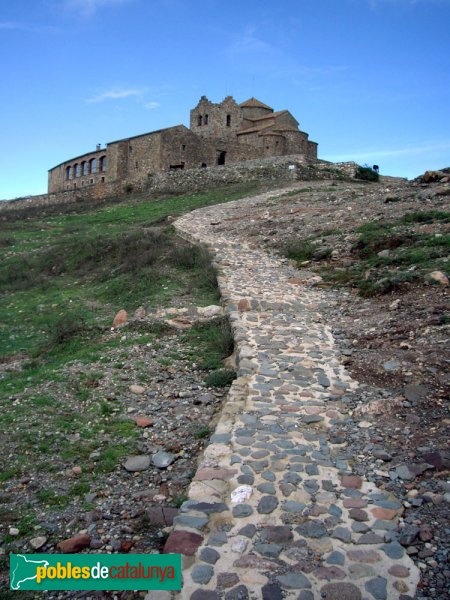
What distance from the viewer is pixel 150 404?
693 cm

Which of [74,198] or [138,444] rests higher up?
[74,198]

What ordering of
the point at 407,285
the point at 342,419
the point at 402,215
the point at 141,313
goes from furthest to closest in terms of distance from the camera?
1. the point at 402,215
2. the point at 141,313
3. the point at 407,285
4. the point at 342,419

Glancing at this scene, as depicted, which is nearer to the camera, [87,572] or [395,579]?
[395,579]

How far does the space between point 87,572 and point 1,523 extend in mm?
1162

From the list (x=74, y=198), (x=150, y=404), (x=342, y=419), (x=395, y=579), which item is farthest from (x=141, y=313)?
(x=74, y=198)

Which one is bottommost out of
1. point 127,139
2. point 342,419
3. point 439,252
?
point 342,419

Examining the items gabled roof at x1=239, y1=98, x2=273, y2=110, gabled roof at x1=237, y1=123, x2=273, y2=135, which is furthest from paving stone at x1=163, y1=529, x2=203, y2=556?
gabled roof at x1=239, y1=98, x2=273, y2=110

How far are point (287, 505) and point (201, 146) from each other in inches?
1429

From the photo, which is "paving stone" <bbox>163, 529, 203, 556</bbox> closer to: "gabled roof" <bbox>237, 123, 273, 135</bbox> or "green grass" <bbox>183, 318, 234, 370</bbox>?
"green grass" <bbox>183, 318, 234, 370</bbox>

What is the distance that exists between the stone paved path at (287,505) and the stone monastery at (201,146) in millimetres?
29826

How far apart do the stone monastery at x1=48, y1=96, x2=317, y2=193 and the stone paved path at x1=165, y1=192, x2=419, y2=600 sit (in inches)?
1174

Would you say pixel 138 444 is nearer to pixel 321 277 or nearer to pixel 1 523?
pixel 1 523

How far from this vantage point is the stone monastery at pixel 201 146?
36.3 metres

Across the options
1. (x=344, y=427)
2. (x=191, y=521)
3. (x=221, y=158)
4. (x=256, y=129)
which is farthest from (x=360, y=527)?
(x=256, y=129)
